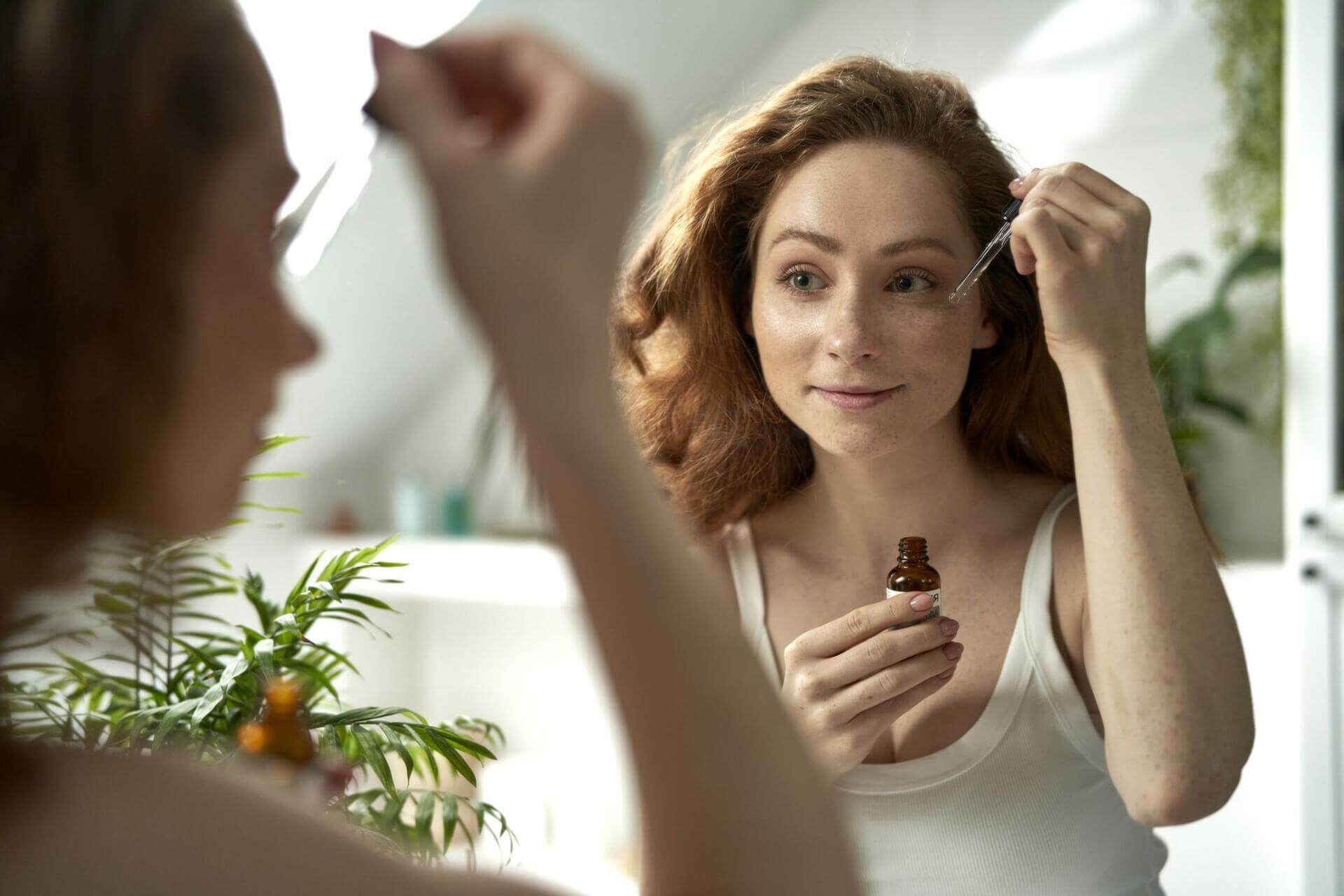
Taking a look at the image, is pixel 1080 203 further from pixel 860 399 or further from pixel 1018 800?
pixel 1018 800

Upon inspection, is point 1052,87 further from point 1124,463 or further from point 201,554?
point 201,554

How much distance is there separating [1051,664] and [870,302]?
309mm

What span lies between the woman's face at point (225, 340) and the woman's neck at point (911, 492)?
0.62m

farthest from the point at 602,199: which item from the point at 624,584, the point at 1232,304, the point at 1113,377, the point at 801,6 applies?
the point at 801,6

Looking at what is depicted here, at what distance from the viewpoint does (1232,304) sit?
2.10 metres

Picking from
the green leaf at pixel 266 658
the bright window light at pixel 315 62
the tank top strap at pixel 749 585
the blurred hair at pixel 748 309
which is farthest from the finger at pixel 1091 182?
the bright window light at pixel 315 62

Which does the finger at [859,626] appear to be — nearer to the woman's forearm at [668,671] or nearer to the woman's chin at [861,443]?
the woman's chin at [861,443]

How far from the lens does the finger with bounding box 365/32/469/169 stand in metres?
0.32

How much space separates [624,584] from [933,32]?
2393 millimetres

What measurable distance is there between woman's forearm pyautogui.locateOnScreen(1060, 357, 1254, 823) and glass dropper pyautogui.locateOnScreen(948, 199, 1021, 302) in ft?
0.38

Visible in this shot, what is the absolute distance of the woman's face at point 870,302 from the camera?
0.81 meters

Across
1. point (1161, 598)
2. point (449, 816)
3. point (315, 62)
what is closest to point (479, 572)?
point (315, 62)

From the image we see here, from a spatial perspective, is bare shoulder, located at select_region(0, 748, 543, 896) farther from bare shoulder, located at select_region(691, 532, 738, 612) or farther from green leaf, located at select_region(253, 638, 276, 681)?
bare shoulder, located at select_region(691, 532, 738, 612)

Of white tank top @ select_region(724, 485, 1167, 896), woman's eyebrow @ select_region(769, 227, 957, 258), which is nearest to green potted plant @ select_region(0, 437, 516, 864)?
white tank top @ select_region(724, 485, 1167, 896)
